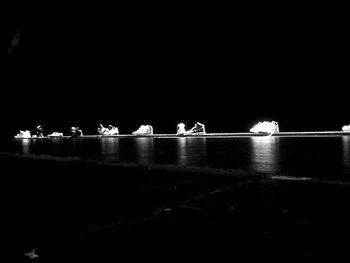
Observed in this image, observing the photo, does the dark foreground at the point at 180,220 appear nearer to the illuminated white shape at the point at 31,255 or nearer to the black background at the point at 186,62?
the illuminated white shape at the point at 31,255

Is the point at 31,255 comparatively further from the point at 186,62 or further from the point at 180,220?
the point at 186,62

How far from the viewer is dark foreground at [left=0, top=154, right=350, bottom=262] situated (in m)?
0.79

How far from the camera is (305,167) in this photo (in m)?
2.07

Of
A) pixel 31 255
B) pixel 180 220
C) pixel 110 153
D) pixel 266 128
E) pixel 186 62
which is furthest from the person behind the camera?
pixel 186 62

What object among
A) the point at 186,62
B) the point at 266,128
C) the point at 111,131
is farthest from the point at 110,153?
the point at 111,131

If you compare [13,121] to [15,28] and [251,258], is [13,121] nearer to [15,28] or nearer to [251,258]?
[15,28]

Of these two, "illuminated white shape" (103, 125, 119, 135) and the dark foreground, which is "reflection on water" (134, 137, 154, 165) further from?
"illuminated white shape" (103, 125, 119, 135)

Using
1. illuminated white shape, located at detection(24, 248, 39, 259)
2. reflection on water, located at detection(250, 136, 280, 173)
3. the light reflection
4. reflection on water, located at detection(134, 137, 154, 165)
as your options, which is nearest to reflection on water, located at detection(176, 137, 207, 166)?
reflection on water, located at detection(134, 137, 154, 165)

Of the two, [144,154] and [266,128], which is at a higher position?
[266,128]

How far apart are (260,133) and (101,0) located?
6.84m

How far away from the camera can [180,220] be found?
1.03 meters

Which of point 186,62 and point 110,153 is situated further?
point 186,62

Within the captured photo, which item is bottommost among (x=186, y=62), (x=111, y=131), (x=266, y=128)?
(x=266, y=128)

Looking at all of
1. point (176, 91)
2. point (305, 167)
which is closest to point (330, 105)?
point (176, 91)
